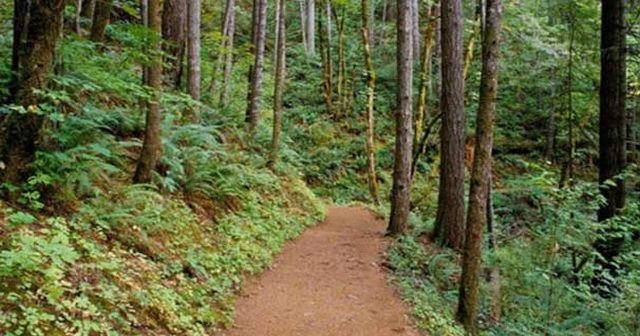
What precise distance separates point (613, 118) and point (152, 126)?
7552mm

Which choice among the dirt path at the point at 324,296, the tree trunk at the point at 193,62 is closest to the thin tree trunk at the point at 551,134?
the dirt path at the point at 324,296

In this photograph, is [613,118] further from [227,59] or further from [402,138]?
[227,59]

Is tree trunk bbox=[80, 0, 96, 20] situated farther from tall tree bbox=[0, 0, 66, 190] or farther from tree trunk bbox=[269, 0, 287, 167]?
tall tree bbox=[0, 0, 66, 190]

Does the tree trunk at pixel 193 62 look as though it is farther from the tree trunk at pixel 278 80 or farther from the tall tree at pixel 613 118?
the tall tree at pixel 613 118

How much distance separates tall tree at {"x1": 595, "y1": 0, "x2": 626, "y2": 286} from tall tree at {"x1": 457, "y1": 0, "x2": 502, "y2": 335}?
344 cm

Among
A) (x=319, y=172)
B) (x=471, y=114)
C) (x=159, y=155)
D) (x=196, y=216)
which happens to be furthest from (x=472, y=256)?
(x=471, y=114)

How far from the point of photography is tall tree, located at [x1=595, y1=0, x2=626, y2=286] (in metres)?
9.08

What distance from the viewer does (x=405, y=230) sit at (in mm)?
11531

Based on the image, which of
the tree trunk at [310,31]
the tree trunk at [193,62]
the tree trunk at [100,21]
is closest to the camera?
the tree trunk at [100,21]

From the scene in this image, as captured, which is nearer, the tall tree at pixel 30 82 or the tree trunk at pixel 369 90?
the tall tree at pixel 30 82

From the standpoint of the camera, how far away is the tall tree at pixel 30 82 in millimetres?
5301

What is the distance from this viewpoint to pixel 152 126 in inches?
304

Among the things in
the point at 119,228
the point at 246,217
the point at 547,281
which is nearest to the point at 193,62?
the point at 246,217

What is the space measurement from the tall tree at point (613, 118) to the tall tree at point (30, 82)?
8432mm
